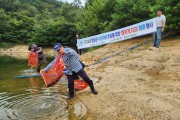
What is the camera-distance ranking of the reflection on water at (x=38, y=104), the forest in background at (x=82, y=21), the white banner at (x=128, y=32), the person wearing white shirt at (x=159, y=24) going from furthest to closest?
the forest in background at (x=82, y=21), the white banner at (x=128, y=32), the person wearing white shirt at (x=159, y=24), the reflection on water at (x=38, y=104)

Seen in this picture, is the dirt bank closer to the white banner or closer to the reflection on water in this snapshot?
the reflection on water

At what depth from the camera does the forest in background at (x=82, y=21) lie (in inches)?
652

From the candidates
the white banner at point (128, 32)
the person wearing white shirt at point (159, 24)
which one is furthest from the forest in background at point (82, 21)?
the person wearing white shirt at point (159, 24)

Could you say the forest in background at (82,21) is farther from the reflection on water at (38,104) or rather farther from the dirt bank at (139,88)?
the reflection on water at (38,104)

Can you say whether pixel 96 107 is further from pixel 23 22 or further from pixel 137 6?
pixel 23 22

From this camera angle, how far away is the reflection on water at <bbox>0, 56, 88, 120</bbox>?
6956mm

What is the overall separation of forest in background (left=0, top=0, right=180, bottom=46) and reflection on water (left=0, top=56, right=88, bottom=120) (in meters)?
8.99

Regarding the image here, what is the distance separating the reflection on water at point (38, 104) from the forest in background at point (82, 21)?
8.99 meters

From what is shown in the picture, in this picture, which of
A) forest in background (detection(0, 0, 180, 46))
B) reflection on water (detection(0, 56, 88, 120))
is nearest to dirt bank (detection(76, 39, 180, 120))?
reflection on water (detection(0, 56, 88, 120))

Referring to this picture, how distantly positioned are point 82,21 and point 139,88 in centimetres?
2223

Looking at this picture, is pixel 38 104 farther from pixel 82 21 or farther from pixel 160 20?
pixel 82 21

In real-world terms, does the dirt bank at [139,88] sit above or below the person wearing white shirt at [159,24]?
below

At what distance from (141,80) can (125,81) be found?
1.79ft

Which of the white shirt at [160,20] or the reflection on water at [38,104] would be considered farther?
the white shirt at [160,20]
